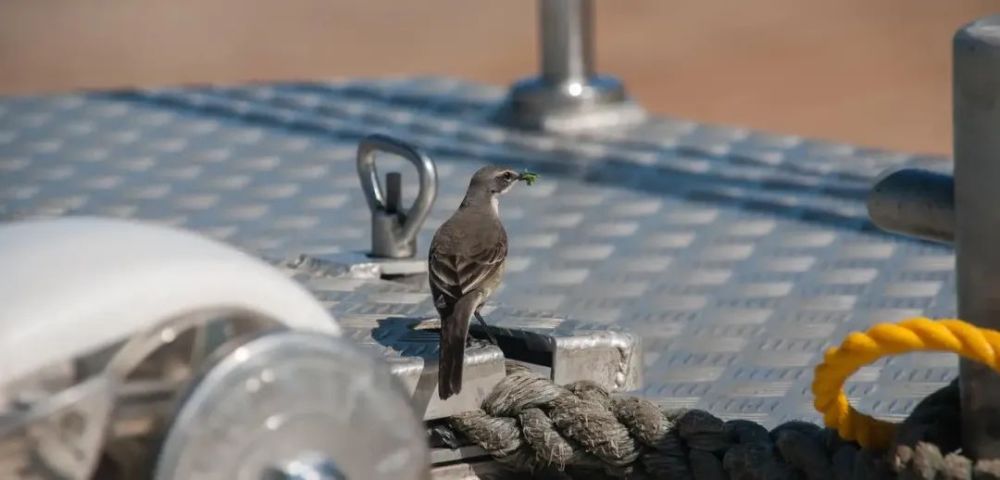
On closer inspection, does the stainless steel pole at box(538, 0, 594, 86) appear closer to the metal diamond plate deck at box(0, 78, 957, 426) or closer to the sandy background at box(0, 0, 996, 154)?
the metal diamond plate deck at box(0, 78, 957, 426)

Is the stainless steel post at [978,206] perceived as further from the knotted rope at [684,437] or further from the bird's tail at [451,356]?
the bird's tail at [451,356]

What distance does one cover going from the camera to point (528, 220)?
2785mm

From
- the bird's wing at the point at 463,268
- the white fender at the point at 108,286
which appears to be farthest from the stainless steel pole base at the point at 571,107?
the white fender at the point at 108,286

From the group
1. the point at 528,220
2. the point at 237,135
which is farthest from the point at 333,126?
the point at 528,220

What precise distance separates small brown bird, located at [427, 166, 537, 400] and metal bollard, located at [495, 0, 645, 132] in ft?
3.58

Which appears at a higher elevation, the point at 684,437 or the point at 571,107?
the point at 684,437

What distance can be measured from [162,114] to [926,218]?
7.63 ft

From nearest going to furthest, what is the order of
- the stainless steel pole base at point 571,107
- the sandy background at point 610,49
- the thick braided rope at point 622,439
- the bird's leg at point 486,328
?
the thick braided rope at point 622,439 < the bird's leg at point 486,328 < the stainless steel pole base at point 571,107 < the sandy background at point 610,49

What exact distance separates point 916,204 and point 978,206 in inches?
4.0

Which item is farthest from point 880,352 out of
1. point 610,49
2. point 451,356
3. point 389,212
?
point 610,49

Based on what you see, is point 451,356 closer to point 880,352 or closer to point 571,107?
point 880,352

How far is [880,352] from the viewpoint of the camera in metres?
1.35

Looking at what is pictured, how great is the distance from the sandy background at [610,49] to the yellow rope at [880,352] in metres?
5.08

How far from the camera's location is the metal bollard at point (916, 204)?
1433mm
